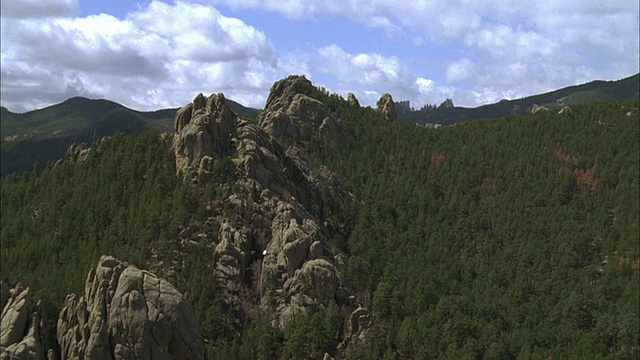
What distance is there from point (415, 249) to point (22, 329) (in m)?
106

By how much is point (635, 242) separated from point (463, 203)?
170 ft

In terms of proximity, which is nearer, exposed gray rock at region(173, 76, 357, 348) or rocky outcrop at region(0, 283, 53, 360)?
rocky outcrop at region(0, 283, 53, 360)

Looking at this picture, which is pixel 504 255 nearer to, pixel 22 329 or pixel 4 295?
pixel 22 329

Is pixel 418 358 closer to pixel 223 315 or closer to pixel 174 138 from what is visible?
pixel 223 315

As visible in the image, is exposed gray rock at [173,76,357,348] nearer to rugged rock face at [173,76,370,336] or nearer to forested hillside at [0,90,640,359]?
rugged rock face at [173,76,370,336]

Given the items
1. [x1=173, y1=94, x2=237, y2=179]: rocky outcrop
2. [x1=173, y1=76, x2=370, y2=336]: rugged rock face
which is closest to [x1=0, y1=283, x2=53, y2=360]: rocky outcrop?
[x1=173, y1=76, x2=370, y2=336]: rugged rock face

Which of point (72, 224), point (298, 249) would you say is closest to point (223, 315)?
point (298, 249)

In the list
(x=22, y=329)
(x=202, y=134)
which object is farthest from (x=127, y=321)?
(x=202, y=134)

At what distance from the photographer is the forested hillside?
8631 cm

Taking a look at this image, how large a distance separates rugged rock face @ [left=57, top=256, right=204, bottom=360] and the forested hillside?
1132 centimetres

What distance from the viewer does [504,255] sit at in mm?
147750

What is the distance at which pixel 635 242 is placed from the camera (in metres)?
142

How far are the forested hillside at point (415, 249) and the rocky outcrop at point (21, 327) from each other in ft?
25.4

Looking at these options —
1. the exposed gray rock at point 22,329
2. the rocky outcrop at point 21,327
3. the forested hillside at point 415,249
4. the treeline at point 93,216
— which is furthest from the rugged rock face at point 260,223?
the exposed gray rock at point 22,329
